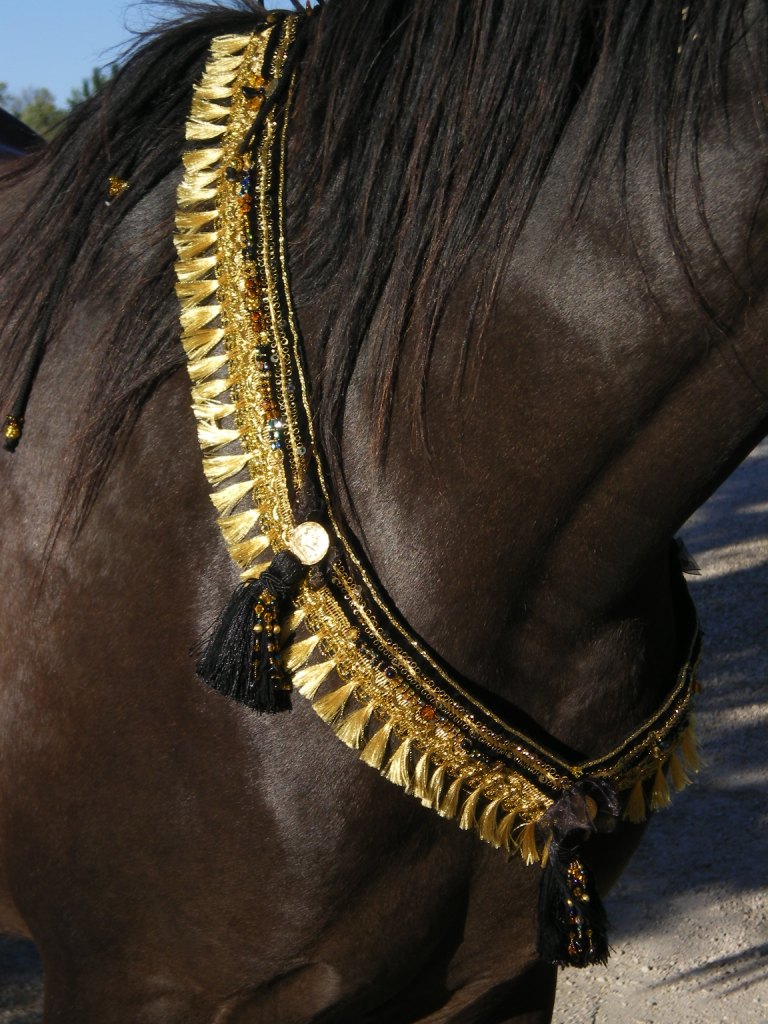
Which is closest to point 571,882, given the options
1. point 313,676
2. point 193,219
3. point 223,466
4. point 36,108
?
point 313,676

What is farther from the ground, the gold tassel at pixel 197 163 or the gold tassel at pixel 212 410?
the gold tassel at pixel 197 163

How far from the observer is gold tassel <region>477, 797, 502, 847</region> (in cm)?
124

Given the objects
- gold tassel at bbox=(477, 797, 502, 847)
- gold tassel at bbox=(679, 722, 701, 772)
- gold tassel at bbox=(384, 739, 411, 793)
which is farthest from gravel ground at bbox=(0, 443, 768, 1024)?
gold tassel at bbox=(384, 739, 411, 793)

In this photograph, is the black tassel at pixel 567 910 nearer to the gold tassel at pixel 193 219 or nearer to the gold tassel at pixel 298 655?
the gold tassel at pixel 298 655

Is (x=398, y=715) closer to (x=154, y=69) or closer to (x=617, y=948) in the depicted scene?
(x=154, y=69)

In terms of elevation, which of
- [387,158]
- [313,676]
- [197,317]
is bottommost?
[313,676]

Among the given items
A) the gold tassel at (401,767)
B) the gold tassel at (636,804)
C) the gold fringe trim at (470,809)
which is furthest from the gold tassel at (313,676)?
the gold tassel at (636,804)

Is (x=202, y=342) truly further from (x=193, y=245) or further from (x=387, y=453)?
(x=387, y=453)

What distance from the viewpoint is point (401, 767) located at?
1.19 metres

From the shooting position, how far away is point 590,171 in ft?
3.52

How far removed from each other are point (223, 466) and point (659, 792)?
67 cm

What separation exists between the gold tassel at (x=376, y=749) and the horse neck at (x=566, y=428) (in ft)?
0.35

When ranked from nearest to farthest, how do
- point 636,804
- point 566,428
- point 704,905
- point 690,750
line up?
point 566,428 → point 636,804 → point 690,750 → point 704,905

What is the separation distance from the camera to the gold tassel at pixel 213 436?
1181 millimetres
